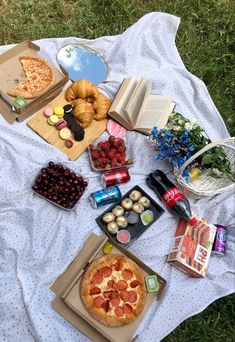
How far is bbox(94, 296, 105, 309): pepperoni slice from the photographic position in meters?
2.26

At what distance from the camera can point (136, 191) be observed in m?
2.64

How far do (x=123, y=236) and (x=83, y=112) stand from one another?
37.5 inches

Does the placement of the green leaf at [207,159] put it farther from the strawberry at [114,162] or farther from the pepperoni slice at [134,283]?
the pepperoni slice at [134,283]

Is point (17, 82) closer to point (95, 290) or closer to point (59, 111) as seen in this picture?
point (59, 111)

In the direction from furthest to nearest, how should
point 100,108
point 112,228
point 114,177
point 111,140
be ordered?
point 100,108 < point 111,140 < point 114,177 < point 112,228

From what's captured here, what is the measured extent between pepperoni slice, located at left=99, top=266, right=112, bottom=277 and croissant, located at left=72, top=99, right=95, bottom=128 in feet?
3.50

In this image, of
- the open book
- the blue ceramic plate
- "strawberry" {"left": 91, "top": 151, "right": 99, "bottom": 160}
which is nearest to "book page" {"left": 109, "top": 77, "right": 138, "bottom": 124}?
the open book

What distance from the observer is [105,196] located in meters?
2.53

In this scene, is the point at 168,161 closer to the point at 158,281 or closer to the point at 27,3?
the point at 158,281

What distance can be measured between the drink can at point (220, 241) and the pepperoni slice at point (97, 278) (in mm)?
795

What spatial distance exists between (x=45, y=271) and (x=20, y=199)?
0.50 meters

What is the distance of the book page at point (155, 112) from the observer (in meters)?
2.79

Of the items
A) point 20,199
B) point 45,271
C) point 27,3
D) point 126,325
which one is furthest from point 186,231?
point 27,3

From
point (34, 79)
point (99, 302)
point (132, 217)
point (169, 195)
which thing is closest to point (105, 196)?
point (132, 217)
